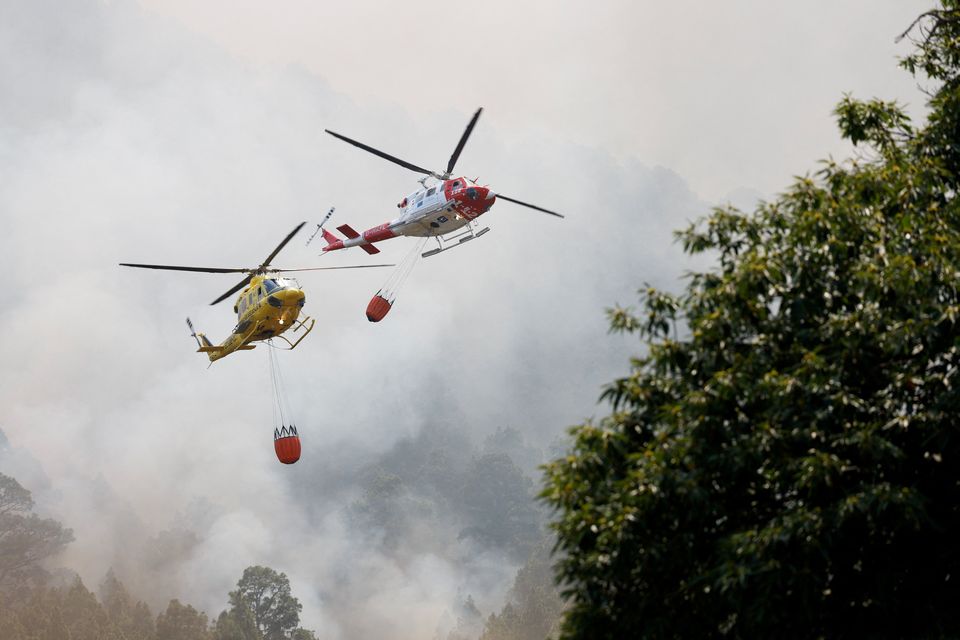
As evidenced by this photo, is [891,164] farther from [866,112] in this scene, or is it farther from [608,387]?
[608,387]

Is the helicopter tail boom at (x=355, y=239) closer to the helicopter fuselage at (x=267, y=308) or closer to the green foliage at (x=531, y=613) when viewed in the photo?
the helicopter fuselage at (x=267, y=308)

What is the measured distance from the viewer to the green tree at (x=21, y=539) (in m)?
167

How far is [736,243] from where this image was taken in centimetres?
2491

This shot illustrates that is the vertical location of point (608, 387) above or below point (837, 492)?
above

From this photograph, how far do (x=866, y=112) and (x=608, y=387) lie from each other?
932cm

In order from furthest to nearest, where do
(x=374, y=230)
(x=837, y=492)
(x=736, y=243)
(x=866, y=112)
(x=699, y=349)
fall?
1. (x=374, y=230)
2. (x=866, y=112)
3. (x=736, y=243)
4. (x=699, y=349)
5. (x=837, y=492)

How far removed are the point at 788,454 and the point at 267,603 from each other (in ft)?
476

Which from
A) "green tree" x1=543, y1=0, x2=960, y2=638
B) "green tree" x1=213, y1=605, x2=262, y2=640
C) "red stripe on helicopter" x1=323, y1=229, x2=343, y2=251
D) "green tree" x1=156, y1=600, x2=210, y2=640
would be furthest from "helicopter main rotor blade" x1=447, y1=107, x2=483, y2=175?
"green tree" x1=213, y1=605, x2=262, y2=640

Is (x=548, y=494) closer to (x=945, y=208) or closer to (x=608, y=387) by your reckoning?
(x=608, y=387)

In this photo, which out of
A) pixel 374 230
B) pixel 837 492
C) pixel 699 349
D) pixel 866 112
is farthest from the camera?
pixel 374 230

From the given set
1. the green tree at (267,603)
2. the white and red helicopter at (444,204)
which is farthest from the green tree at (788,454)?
the green tree at (267,603)

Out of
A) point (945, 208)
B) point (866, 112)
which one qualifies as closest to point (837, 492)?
point (945, 208)

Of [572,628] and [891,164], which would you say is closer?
[572,628]

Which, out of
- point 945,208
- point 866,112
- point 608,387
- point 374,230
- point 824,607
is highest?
point 374,230
